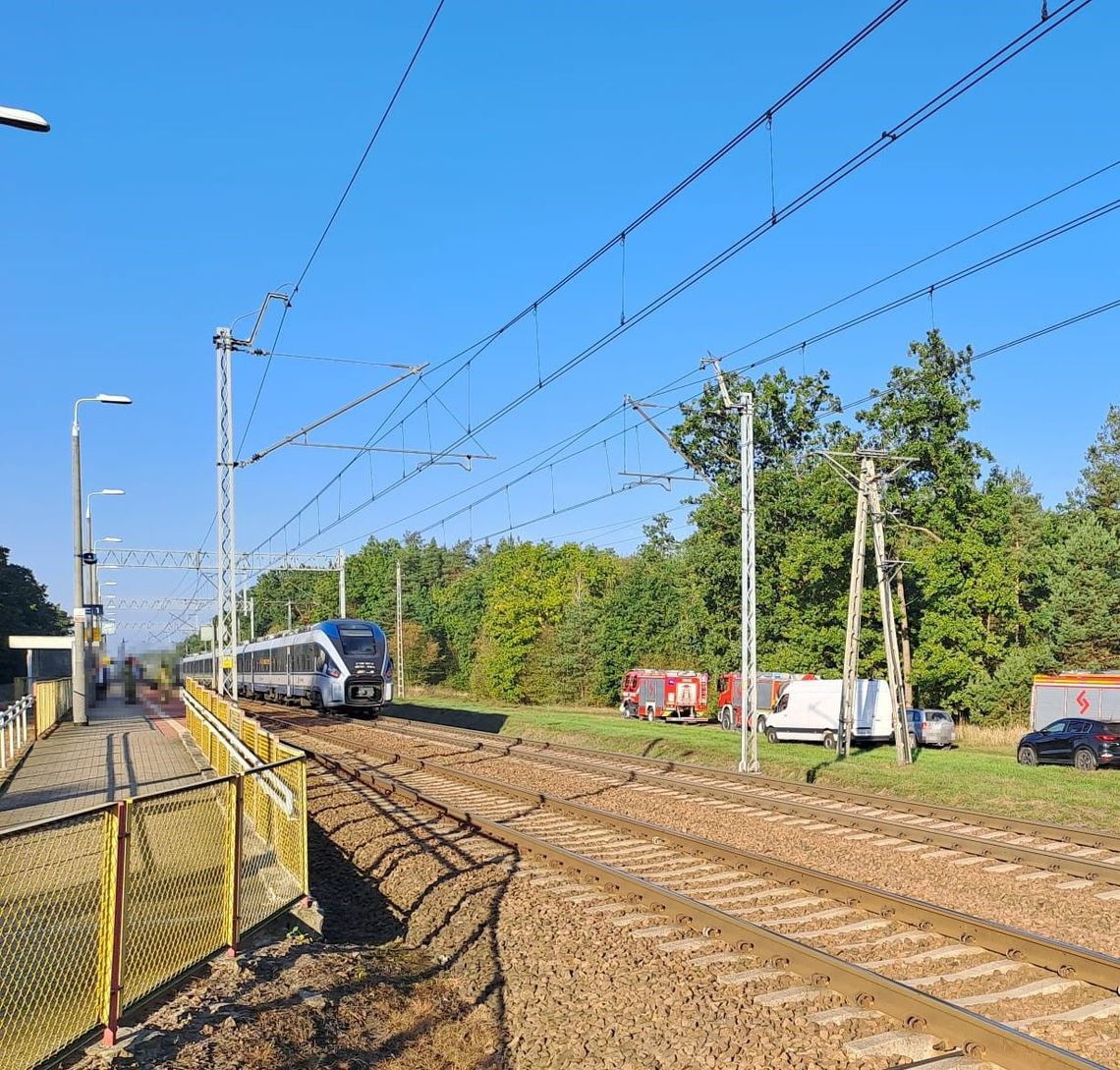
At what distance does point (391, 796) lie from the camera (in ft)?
57.2

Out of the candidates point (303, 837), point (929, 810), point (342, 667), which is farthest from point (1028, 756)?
point (342, 667)

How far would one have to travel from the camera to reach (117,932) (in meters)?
5.99

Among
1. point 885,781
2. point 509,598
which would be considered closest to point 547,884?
point 885,781

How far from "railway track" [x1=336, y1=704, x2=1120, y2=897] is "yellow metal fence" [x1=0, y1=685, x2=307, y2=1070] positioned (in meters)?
8.16

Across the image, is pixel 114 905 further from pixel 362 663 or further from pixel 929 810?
pixel 362 663

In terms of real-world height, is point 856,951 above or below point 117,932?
below

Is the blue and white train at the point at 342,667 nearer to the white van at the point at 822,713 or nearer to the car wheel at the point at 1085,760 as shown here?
the white van at the point at 822,713

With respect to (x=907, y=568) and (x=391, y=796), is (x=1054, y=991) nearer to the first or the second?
(x=391, y=796)

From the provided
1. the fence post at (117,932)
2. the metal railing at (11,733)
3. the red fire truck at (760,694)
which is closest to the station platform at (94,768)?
the metal railing at (11,733)

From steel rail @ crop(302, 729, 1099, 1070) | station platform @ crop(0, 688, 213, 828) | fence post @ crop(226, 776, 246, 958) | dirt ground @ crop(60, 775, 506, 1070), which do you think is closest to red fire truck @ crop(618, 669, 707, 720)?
station platform @ crop(0, 688, 213, 828)

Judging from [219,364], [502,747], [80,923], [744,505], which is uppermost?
[219,364]

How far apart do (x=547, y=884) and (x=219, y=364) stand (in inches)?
793

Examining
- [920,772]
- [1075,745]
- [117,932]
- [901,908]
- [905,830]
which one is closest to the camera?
[117,932]

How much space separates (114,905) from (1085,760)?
24440mm
